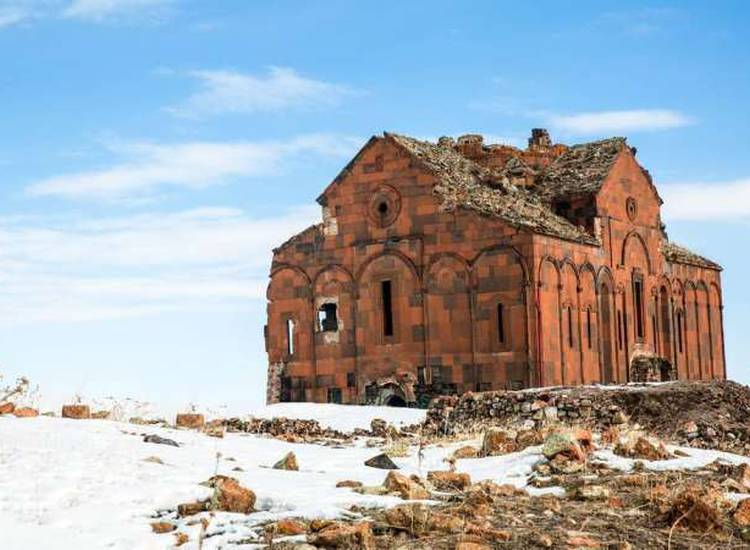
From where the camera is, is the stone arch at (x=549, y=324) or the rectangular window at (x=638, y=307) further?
the rectangular window at (x=638, y=307)

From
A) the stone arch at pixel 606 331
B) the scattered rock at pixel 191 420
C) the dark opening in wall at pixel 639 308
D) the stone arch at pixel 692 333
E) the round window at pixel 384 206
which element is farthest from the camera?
the stone arch at pixel 692 333

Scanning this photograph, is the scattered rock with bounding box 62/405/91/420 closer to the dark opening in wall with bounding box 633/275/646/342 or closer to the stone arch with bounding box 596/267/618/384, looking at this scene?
the stone arch with bounding box 596/267/618/384

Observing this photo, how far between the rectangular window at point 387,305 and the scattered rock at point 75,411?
42.9ft

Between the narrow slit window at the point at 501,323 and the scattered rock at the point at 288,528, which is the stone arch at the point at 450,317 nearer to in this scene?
the narrow slit window at the point at 501,323

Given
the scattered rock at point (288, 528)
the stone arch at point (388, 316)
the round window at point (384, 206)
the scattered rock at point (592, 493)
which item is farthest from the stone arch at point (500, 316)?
the scattered rock at point (288, 528)

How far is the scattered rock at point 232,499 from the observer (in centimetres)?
852

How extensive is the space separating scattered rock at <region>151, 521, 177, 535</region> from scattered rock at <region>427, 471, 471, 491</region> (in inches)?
105

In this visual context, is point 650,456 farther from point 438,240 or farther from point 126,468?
point 438,240

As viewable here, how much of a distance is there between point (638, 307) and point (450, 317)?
280 inches

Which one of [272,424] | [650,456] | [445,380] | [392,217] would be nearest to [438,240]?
[392,217]

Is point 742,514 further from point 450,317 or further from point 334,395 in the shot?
point 334,395

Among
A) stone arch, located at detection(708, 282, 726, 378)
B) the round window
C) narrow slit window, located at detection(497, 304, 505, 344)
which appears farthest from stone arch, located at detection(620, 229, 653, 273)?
the round window

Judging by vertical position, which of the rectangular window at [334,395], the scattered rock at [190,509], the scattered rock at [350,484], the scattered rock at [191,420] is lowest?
the scattered rock at [190,509]

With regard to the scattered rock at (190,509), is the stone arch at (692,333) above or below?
above
